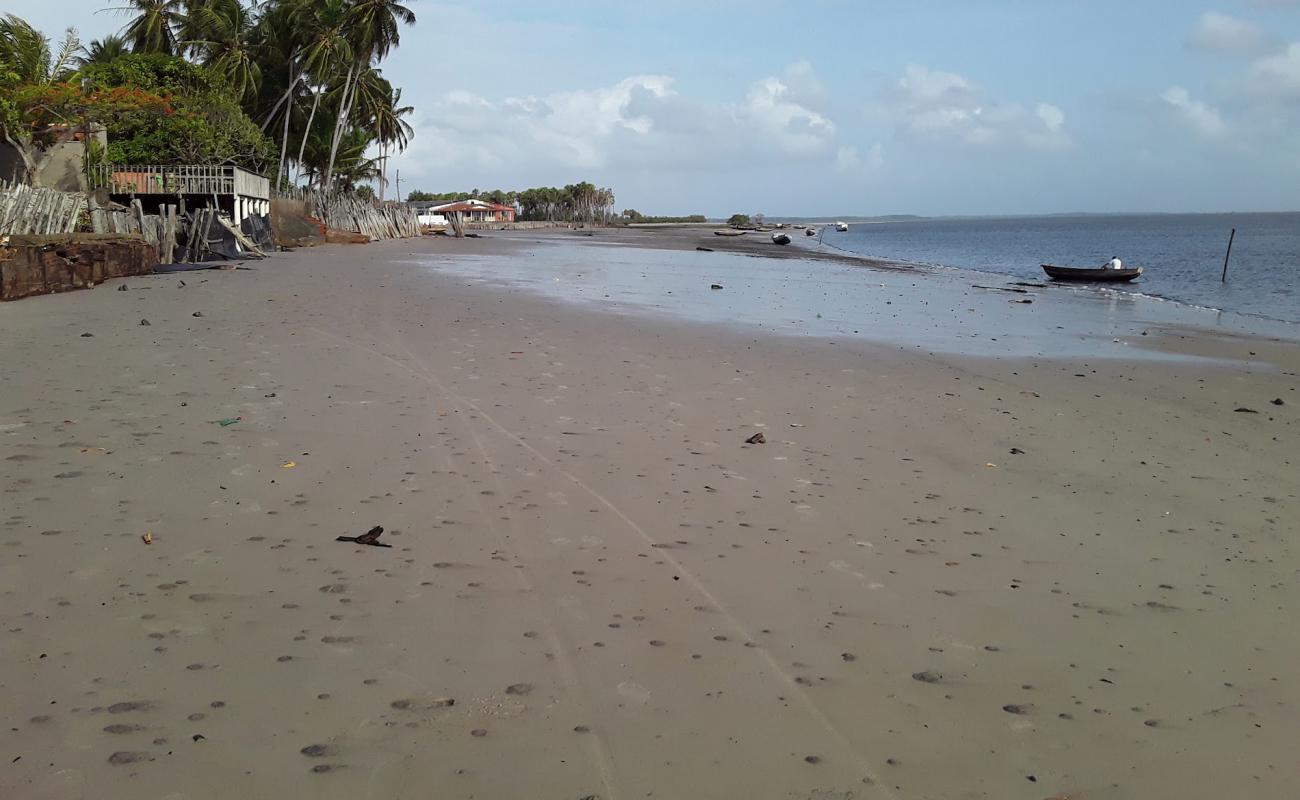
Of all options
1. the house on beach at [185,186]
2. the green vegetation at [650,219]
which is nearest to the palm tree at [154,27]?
the house on beach at [185,186]

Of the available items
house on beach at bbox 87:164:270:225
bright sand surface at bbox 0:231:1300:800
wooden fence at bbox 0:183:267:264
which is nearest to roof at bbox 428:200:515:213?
house on beach at bbox 87:164:270:225

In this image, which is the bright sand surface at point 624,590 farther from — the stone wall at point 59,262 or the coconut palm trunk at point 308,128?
the coconut palm trunk at point 308,128

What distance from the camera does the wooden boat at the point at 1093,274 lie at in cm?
2758

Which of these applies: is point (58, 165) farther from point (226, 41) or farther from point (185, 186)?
point (226, 41)

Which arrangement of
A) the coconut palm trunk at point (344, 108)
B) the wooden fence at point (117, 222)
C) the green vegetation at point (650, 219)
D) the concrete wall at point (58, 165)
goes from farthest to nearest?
the green vegetation at point (650, 219)
the coconut palm trunk at point (344, 108)
the concrete wall at point (58, 165)
the wooden fence at point (117, 222)

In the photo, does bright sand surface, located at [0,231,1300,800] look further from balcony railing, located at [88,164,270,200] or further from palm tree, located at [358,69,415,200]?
palm tree, located at [358,69,415,200]

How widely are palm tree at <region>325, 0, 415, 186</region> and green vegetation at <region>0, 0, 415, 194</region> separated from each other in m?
0.07

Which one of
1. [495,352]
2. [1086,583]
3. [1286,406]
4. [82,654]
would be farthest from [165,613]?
[1286,406]

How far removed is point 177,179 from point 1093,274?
26849 millimetres

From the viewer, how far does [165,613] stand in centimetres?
340

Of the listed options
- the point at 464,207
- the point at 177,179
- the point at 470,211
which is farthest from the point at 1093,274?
the point at 470,211

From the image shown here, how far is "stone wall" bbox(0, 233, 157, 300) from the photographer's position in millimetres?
12000

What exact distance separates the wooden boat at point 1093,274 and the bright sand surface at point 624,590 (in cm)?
2142

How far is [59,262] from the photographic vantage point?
1302cm
